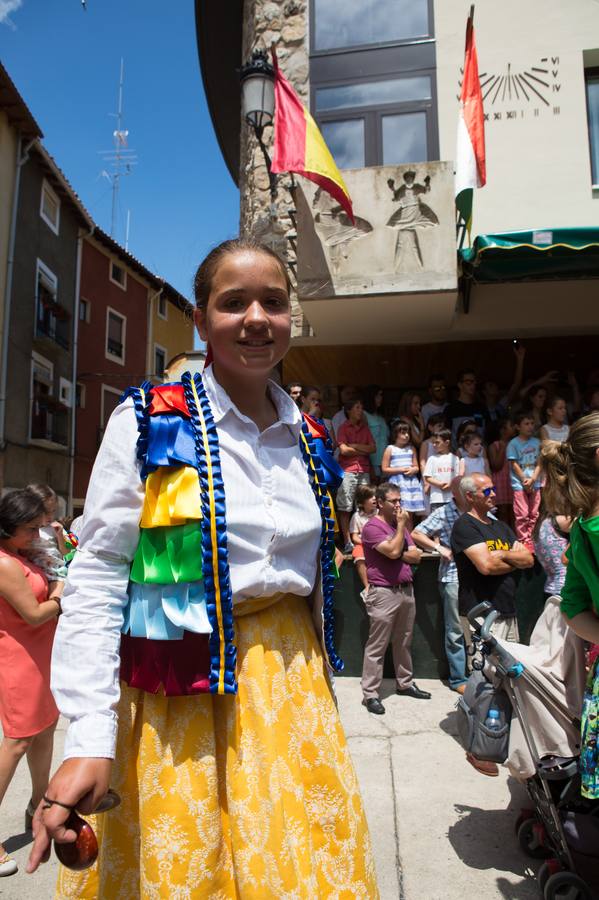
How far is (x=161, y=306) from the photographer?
100 ft

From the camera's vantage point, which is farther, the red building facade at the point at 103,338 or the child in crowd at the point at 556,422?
the red building facade at the point at 103,338

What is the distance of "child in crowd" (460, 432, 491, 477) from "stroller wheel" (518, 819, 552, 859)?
4333 mm

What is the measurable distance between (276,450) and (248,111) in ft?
26.9

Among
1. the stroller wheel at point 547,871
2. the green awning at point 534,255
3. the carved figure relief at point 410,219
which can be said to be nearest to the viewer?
the stroller wheel at point 547,871

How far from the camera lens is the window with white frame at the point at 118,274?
26.6m

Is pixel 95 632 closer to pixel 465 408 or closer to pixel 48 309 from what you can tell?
pixel 465 408

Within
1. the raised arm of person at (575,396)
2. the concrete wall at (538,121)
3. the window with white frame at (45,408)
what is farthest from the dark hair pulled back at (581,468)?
the window with white frame at (45,408)

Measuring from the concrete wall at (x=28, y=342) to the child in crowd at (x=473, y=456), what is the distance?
49.7 feet

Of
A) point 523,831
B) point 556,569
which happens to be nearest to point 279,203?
point 556,569

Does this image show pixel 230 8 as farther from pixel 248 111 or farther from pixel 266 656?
pixel 266 656

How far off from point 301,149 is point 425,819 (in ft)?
22.5

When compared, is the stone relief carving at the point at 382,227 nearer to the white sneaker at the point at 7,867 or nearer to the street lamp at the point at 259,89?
the street lamp at the point at 259,89

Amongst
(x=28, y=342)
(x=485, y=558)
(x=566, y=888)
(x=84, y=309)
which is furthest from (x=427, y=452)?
(x=84, y=309)

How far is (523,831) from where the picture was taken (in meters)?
3.02
